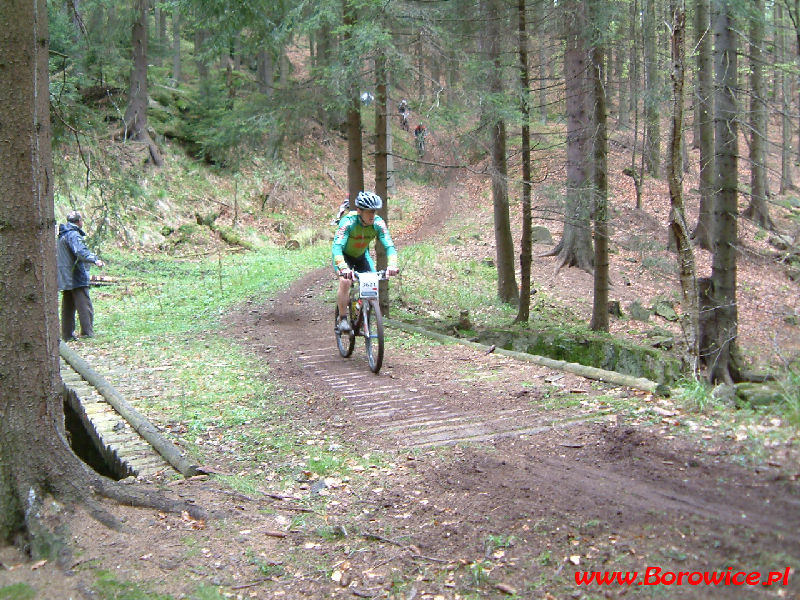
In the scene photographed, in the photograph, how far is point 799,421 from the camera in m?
4.18

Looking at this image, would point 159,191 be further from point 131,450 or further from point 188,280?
point 131,450

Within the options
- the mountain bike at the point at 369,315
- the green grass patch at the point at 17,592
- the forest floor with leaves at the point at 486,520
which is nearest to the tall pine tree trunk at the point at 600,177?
the mountain bike at the point at 369,315

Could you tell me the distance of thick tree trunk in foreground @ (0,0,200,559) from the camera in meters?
4.11

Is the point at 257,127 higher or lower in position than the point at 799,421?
higher

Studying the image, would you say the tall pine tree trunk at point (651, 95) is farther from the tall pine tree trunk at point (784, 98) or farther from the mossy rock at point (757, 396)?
the mossy rock at point (757, 396)

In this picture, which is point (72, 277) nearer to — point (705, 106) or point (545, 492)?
point (545, 492)

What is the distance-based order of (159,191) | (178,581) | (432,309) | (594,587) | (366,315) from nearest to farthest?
(594,587), (178,581), (366,315), (432,309), (159,191)

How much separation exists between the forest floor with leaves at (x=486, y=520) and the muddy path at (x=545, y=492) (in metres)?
0.01

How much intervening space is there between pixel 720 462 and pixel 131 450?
4.95 metres

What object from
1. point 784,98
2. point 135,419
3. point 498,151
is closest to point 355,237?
point 135,419

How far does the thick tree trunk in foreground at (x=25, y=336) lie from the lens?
4105 mm

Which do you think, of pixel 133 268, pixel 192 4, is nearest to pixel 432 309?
pixel 192 4

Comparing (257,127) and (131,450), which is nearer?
(131,450)

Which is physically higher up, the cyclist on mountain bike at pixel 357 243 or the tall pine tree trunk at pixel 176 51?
the tall pine tree trunk at pixel 176 51
